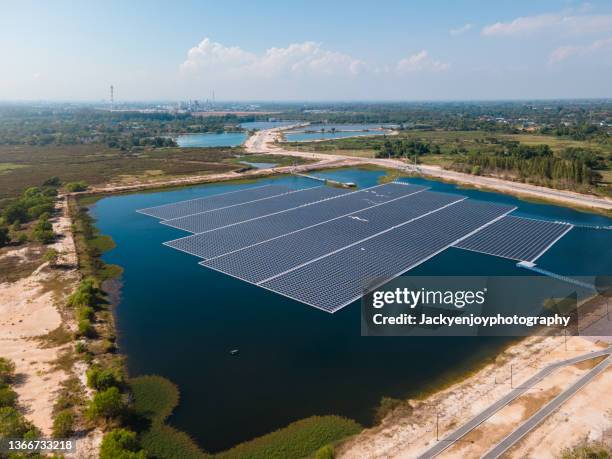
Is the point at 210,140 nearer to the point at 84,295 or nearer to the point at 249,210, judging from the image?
the point at 249,210

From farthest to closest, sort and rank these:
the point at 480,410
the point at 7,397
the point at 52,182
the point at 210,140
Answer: the point at 210,140 < the point at 52,182 < the point at 480,410 < the point at 7,397

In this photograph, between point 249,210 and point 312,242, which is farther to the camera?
point 249,210

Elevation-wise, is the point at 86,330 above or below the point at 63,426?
above

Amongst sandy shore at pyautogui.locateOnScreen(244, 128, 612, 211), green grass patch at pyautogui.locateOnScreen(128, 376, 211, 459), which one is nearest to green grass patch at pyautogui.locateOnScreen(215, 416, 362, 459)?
green grass patch at pyautogui.locateOnScreen(128, 376, 211, 459)

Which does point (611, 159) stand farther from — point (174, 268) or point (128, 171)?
point (128, 171)

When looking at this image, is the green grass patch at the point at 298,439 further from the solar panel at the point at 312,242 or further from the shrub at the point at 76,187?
the shrub at the point at 76,187

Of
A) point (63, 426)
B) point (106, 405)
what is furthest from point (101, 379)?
point (63, 426)

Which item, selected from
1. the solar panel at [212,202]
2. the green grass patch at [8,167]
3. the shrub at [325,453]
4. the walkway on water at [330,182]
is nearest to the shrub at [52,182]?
the green grass patch at [8,167]
